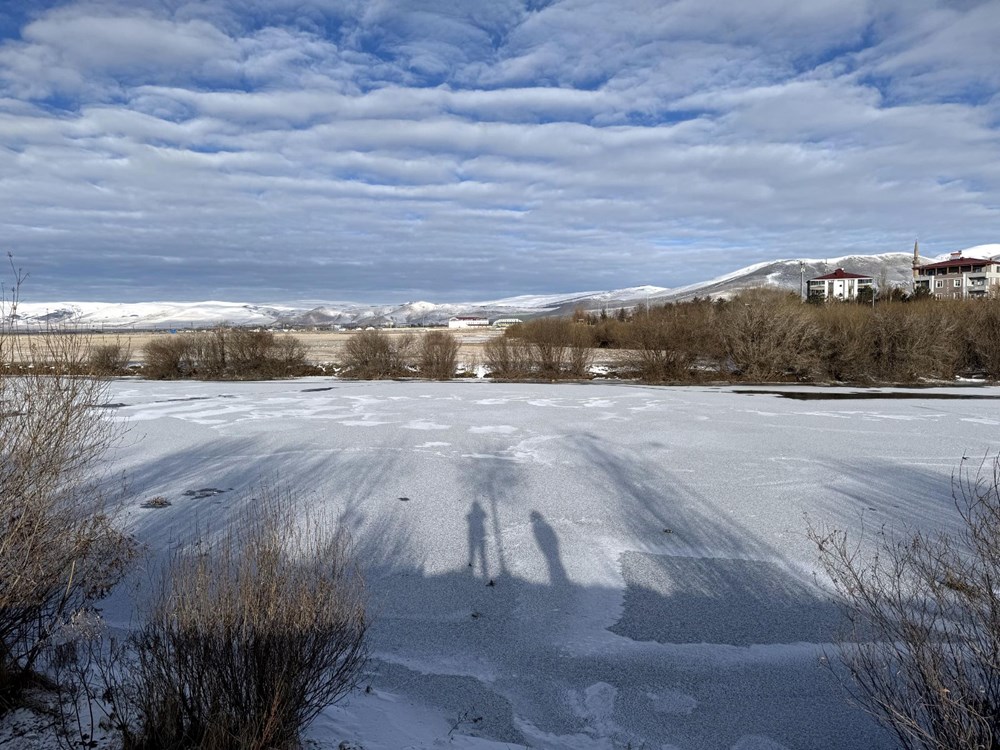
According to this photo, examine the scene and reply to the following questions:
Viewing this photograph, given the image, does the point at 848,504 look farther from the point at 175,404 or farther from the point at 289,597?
the point at 175,404

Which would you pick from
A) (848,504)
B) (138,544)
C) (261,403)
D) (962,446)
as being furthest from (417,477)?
(261,403)

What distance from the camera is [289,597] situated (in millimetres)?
3646

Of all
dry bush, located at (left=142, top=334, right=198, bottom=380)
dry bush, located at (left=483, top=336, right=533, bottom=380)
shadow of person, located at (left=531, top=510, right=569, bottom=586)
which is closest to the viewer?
shadow of person, located at (left=531, top=510, right=569, bottom=586)

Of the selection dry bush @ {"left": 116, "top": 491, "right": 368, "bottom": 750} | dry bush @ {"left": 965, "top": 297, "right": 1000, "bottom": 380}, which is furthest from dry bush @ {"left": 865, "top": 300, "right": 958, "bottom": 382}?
dry bush @ {"left": 116, "top": 491, "right": 368, "bottom": 750}

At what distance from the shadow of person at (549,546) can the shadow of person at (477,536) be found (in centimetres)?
66

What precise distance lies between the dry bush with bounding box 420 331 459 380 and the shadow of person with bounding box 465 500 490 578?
24.4m

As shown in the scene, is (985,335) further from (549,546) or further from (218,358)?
(218,358)

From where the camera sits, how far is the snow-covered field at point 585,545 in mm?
4723

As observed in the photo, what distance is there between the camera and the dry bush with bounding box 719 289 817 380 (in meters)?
30.0

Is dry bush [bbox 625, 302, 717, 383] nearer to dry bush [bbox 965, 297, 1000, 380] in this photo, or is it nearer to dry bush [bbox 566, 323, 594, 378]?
dry bush [bbox 566, 323, 594, 378]

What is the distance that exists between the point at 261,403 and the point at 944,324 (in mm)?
28984

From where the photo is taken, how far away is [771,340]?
30062mm

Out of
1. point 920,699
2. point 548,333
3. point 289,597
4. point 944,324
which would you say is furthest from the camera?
point 548,333

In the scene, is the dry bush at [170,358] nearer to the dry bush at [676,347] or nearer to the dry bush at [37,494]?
the dry bush at [676,347]
